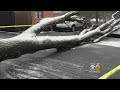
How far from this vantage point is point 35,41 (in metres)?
4.90

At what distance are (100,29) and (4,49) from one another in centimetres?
421

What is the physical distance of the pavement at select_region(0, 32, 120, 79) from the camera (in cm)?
422

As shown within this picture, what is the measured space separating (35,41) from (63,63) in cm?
74

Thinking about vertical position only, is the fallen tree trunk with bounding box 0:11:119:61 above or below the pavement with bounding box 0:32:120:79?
above

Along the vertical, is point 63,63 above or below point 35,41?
below

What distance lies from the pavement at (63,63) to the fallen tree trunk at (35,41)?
255mm

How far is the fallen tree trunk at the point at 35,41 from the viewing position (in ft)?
14.1

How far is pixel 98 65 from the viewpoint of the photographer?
466cm

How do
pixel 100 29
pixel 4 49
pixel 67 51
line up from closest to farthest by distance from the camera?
pixel 4 49
pixel 67 51
pixel 100 29

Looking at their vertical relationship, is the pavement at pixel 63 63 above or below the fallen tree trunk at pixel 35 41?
below

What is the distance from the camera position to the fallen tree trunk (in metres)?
4.30

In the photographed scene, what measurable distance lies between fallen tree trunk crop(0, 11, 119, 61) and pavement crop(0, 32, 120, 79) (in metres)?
0.25
